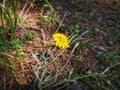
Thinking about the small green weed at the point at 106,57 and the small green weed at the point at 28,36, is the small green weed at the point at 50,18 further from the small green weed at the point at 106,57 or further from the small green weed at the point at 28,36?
the small green weed at the point at 106,57

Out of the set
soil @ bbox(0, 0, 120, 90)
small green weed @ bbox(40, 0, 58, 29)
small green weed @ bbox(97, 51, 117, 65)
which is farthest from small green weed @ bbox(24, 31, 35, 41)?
small green weed @ bbox(97, 51, 117, 65)

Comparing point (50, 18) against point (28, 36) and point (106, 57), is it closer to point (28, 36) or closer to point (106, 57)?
point (28, 36)

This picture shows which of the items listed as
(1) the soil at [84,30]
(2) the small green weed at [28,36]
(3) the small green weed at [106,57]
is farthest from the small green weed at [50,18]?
(3) the small green weed at [106,57]

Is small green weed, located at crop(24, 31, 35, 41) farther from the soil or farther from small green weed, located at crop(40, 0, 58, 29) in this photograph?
small green weed, located at crop(40, 0, 58, 29)

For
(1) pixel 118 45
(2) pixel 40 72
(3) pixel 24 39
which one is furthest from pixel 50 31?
(1) pixel 118 45

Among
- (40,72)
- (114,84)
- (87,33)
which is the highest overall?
(87,33)

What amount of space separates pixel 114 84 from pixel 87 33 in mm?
522

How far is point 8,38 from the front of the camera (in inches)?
79.4

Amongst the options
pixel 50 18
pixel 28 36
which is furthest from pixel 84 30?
pixel 28 36

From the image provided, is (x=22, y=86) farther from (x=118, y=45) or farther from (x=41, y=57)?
(x=118, y=45)

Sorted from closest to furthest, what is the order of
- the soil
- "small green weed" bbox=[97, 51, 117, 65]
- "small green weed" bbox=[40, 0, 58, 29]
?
the soil, "small green weed" bbox=[97, 51, 117, 65], "small green weed" bbox=[40, 0, 58, 29]

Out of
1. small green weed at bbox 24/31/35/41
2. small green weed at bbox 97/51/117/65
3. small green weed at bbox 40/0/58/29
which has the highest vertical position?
small green weed at bbox 40/0/58/29

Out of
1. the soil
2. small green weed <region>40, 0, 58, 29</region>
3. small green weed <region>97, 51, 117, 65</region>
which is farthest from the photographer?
small green weed <region>40, 0, 58, 29</region>

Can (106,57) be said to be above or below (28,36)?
below
